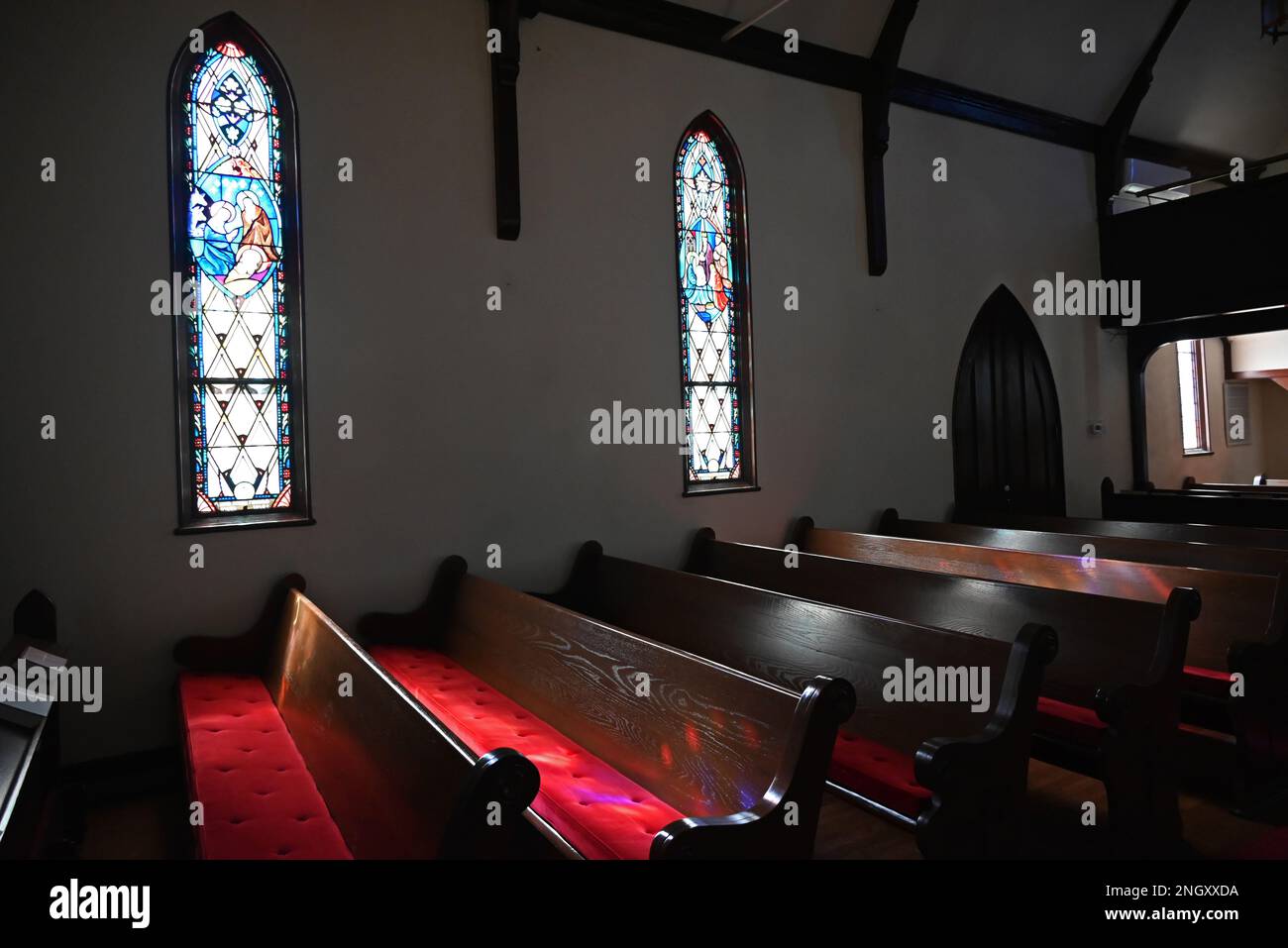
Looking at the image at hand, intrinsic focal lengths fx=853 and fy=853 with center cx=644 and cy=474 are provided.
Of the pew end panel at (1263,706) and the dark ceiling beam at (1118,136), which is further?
the dark ceiling beam at (1118,136)

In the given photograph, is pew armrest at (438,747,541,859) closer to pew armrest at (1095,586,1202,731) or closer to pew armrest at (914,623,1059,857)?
pew armrest at (914,623,1059,857)

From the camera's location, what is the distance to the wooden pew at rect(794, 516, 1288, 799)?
309 cm

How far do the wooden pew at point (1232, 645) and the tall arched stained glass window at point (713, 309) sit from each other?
75.3 inches

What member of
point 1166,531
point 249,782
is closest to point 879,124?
point 1166,531

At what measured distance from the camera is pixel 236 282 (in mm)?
3734

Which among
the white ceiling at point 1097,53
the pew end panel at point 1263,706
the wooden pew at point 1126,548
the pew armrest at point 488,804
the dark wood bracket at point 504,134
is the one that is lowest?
the pew end panel at point 1263,706

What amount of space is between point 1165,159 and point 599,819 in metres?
8.29

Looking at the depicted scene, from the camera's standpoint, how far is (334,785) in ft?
7.43

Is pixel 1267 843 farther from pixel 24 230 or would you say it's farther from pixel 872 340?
pixel 24 230

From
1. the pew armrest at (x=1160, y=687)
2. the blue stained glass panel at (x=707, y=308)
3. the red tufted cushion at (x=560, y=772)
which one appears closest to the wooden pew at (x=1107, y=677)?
the pew armrest at (x=1160, y=687)

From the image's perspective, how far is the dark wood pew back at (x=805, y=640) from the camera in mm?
2502

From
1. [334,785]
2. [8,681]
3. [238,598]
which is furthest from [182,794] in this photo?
[334,785]

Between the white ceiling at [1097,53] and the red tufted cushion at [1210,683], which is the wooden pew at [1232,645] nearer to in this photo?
the red tufted cushion at [1210,683]

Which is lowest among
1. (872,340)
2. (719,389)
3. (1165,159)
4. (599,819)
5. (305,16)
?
Answer: (599,819)
